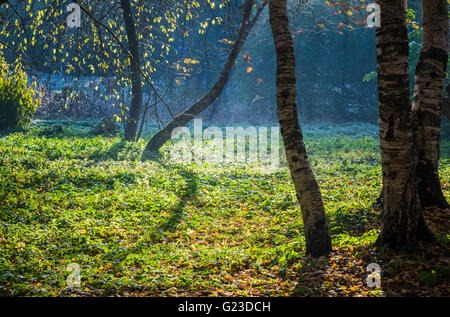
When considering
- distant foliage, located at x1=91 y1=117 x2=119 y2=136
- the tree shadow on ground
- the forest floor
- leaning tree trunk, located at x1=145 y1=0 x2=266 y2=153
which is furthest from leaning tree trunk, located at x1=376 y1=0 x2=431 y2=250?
distant foliage, located at x1=91 y1=117 x2=119 y2=136

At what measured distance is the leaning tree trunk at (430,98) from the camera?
243 inches

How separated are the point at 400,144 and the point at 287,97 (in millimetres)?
1610

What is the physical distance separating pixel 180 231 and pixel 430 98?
5073 mm

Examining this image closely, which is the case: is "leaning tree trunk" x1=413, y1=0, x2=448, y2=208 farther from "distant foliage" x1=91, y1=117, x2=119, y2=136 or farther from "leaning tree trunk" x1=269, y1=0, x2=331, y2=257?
"distant foliage" x1=91, y1=117, x2=119, y2=136

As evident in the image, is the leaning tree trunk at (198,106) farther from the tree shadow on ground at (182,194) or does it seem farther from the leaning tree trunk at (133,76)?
the leaning tree trunk at (133,76)

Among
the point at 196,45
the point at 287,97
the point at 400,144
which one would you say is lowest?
the point at 400,144

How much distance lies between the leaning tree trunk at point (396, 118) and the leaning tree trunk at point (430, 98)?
71.3 inches

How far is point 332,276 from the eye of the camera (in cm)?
472

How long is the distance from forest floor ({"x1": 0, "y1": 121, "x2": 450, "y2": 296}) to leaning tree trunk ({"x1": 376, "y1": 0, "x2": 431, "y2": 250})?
66 centimetres

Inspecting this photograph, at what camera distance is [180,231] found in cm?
720

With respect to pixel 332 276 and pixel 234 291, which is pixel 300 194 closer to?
pixel 332 276

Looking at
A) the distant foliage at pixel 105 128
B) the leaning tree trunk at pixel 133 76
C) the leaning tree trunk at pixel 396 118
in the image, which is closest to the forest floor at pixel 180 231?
the leaning tree trunk at pixel 396 118

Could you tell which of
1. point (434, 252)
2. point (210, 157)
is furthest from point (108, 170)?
point (434, 252)

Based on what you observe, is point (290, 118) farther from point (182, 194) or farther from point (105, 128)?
point (105, 128)
